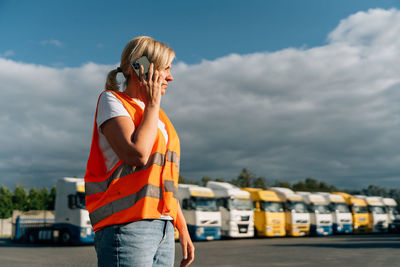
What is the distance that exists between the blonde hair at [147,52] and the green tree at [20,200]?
47.6 m

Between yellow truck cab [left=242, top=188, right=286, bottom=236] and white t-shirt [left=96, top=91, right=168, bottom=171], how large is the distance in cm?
2521

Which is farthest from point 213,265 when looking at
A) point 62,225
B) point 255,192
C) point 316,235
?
point 316,235

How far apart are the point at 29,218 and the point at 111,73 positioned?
25363 mm

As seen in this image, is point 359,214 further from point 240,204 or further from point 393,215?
point 240,204

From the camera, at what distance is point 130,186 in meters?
1.70

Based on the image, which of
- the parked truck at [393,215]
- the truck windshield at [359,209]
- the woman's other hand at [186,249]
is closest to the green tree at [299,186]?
the parked truck at [393,215]

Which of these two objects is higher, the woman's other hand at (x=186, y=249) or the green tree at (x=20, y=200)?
the green tree at (x=20, y=200)

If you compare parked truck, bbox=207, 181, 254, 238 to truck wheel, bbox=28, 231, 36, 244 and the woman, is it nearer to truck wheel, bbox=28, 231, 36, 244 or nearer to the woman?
truck wheel, bbox=28, 231, 36, 244

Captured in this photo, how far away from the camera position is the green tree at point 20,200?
4526cm

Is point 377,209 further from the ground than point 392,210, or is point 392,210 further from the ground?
point 377,209

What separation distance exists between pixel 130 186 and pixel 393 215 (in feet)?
127

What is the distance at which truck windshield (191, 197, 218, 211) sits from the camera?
76.7 ft

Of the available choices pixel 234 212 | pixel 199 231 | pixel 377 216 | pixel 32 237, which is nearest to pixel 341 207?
pixel 377 216

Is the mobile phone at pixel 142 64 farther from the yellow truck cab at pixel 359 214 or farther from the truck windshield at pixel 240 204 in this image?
the yellow truck cab at pixel 359 214
